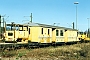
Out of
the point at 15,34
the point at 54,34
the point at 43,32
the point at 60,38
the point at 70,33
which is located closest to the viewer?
the point at 15,34

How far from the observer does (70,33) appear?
111 feet

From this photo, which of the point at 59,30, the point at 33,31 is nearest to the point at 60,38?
the point at 59,30

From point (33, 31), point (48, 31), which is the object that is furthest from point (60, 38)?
point (33, 31)

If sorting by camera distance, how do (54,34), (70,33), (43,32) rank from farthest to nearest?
1. (70,33)
2. (54,34)
3. (43,32)

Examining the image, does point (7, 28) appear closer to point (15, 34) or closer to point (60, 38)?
point (15, 34)

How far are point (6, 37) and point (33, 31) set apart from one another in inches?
118

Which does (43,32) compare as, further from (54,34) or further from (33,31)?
(54,34)

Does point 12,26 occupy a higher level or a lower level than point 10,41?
higher

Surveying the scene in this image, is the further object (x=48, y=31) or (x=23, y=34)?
(x=48, y=31)

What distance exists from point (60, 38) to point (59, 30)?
1.24 meters

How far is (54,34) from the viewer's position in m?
27.3

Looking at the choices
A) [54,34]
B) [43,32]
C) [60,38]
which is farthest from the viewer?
[60,38]

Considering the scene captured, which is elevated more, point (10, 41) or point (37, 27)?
point (37, 27)

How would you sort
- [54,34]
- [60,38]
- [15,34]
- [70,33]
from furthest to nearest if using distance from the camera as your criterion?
[70,33] < [60,38] < [54,34] < [15,34]
